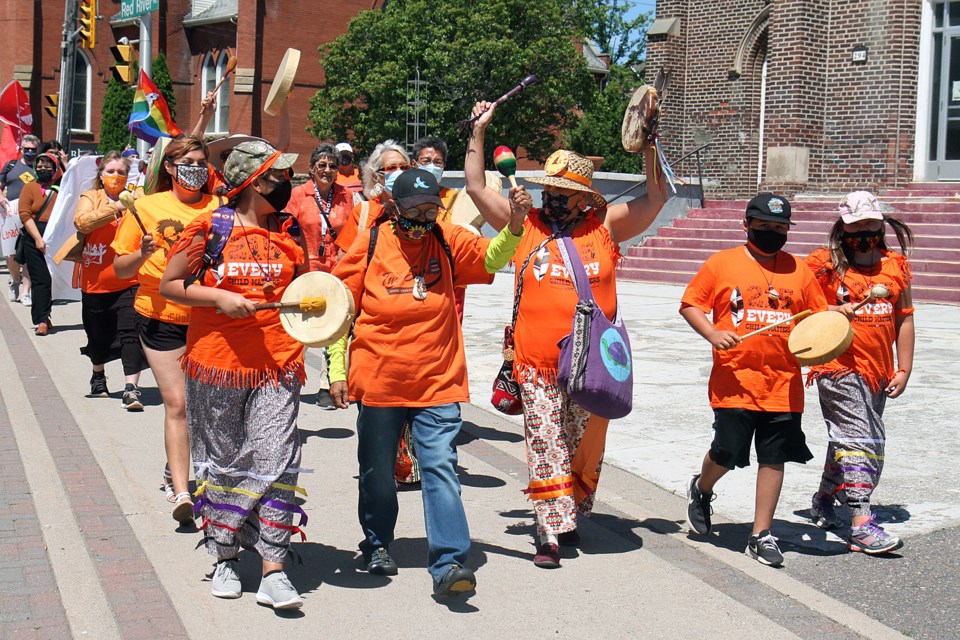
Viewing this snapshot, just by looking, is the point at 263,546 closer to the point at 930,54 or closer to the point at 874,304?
the point at 874,304

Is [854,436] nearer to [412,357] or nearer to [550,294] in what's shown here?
[550,294]

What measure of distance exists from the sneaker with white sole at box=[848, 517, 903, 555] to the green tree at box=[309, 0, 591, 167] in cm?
2669

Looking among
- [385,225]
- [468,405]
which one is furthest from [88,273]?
[385,225]

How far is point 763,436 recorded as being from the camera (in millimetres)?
5535

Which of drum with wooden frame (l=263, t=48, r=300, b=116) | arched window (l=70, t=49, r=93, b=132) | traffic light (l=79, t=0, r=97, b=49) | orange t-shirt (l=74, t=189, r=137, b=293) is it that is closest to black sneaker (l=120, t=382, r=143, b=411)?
orange t-shirt (l=74, t=189, r=137, b=293)

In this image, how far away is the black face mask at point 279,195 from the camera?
4.98 meters

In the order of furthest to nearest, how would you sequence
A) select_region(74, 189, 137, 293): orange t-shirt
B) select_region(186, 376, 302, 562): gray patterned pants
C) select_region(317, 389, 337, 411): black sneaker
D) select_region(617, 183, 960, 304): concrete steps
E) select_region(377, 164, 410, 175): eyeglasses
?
select_region(617, 183, 960, 304): concrete steps → select_region(317, 389, 337, 411): black sneaker → select_region(74, 189, 137, 293): orange t-shirt → select_region(377, 164, 410, 175): eyeglasses → select_region(186, 376, 302, 562): gray patterned pants

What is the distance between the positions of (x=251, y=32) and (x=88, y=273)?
32.6 metres

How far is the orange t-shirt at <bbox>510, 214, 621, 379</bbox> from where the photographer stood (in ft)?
18.0

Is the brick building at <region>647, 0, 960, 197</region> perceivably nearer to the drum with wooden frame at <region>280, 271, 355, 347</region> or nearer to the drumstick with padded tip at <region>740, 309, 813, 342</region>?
the drumstick with padded tip at <region>740, 309, 813, 342</region>

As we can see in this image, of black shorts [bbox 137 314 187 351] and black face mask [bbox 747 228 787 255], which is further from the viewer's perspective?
black shorts [bbox 137 314 187 351]

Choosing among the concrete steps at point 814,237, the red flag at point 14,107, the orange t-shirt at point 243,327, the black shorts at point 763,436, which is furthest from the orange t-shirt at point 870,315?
the red flag at point 14,107

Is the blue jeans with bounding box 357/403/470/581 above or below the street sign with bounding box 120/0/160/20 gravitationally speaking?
below

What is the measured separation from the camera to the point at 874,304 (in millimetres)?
5871
